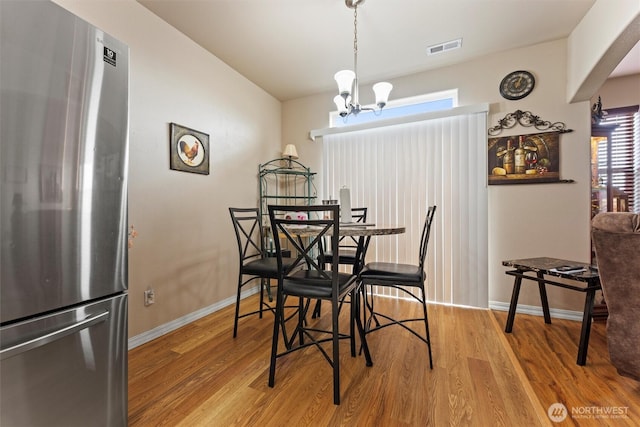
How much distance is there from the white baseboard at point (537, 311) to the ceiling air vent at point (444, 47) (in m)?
2.66

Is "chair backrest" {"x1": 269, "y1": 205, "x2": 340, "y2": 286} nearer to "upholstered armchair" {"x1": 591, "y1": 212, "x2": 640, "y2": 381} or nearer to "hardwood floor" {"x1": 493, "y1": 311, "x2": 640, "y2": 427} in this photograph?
"hardwood floor" {"x1": 493, "y1": 311, "x2": 640, "y2": 427}

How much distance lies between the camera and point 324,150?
3.67 metres

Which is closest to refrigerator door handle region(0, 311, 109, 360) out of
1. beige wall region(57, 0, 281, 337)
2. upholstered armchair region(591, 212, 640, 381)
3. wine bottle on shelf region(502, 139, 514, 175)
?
A: beige wall region(57, 0, 281, 337)

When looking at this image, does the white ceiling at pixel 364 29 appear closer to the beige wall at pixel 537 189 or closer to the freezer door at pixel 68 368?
the beige wall at pixel 537 189

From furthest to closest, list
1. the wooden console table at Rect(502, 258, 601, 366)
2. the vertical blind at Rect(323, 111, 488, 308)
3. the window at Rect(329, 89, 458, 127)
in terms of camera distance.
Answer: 1. the window at Rect(329, 89, 458, 127)
2. the vertical blind at Rect(323, 111, 488, 308)
3. the wooden console table at Rect(502, 258, 601, 366)

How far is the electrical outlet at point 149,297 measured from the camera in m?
2.18

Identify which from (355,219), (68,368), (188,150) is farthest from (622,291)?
(188,150)

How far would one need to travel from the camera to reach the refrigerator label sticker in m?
1.09

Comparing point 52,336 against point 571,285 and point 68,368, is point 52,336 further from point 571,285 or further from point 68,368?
point 571,285

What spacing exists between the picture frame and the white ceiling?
37.1 inches

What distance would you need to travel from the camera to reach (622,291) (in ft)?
5.18

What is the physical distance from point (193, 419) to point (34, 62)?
164 centimetres

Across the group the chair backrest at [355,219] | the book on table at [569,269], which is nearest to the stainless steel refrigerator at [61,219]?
the chair backrest at [355,219]

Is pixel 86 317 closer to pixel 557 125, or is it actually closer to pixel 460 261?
pixel 460 261
